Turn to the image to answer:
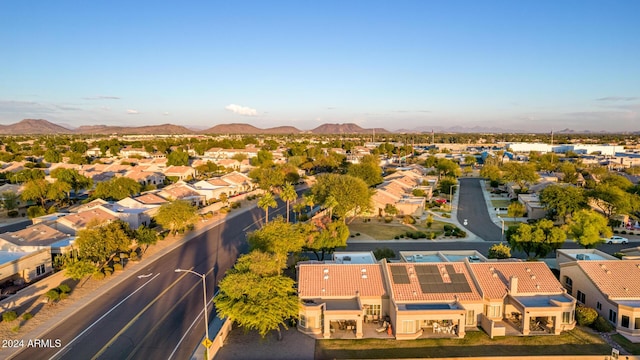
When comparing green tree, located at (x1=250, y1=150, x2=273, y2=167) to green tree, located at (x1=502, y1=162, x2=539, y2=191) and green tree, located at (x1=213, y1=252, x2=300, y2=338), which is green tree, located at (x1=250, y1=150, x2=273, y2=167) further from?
green tree, located at (x1=213, y1=252, x2=300, y2=338)

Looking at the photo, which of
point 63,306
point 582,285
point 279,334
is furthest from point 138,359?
point 582,285

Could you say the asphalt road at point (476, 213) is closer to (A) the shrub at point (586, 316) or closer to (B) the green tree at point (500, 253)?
(B) the green tree at point (500, 253)

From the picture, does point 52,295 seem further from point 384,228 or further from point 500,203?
point 500,203

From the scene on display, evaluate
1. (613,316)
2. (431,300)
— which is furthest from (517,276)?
(431,300)

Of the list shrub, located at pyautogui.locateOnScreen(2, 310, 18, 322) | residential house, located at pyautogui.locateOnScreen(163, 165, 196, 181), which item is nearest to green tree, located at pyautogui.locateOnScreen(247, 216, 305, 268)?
shrub, located at pyautogui.locateOnScreen(2, 310, 18, 322)

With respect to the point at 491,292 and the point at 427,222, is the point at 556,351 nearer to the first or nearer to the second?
the point at 491,292
